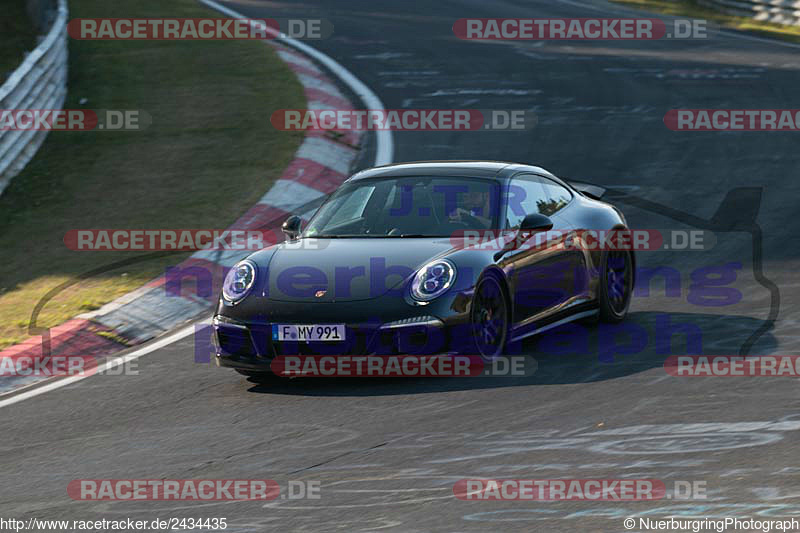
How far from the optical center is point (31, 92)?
15.4 metres

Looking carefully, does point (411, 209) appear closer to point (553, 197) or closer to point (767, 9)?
point (553, 197)

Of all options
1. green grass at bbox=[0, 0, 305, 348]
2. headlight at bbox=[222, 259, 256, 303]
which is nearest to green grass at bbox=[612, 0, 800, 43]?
green grass at bbox=[0, 0, 305, 348]

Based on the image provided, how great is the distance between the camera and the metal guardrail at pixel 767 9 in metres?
23.5

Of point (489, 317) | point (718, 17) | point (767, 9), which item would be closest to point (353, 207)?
point (489, 317)

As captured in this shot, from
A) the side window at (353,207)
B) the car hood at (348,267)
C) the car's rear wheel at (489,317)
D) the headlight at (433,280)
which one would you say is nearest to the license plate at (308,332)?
the car hood at (348,267)

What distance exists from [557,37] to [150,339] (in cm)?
1506

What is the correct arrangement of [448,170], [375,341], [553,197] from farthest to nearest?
[553,197]
[448,170]
[375,341]

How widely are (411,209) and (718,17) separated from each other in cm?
1878

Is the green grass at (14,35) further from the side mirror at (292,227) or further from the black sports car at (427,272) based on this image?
the black sports car at (427,272)

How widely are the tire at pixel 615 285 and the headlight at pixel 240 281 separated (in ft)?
8.24

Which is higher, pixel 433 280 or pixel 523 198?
pixel 523 198

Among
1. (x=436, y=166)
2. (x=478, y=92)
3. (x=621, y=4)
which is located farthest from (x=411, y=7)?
(x=436, y=166)

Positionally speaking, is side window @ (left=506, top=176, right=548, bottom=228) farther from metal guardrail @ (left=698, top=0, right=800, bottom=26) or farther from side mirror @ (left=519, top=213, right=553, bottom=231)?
metal guardrail @ (left=698, top=0, right=800, bottom=26)

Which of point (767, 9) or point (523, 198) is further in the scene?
point (767, 9)
